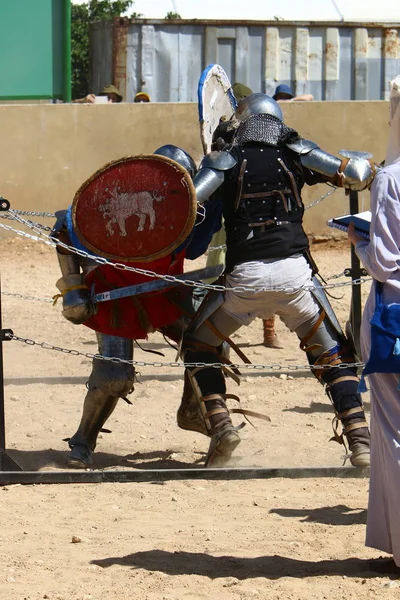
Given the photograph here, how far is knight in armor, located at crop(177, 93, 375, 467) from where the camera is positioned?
17.8 ft

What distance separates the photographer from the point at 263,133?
5543 millimetres

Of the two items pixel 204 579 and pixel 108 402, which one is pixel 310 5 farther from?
pixel 204 579

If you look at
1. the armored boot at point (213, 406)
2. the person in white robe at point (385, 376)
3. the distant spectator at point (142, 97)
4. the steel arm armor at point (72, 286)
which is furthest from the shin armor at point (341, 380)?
the distant spectator at point (142, 97)

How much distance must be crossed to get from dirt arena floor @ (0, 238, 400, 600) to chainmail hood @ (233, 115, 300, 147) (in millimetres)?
1082

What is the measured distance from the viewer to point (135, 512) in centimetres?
506

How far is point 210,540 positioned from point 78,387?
3.09m

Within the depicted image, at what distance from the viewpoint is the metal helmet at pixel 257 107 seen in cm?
566

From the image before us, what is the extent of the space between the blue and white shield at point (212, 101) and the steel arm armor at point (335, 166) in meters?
0.58

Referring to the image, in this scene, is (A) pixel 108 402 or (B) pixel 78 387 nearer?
(A) pixel 108 402

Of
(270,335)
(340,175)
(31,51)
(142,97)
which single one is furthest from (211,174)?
(142,97)

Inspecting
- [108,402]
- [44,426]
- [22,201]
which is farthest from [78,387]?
[22,201]

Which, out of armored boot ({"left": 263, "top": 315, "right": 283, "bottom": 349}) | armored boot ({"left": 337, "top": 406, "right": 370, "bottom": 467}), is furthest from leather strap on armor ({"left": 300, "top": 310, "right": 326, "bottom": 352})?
armored boot ({"left": 263, "top": 315, "right": 283, "bottom": 349})

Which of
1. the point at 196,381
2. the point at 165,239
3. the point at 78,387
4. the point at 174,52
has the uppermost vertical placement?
the point at 174,52

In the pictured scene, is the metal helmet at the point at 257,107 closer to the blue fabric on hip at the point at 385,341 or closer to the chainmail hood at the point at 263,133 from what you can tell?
the chainmail hood at the point at 263,133
